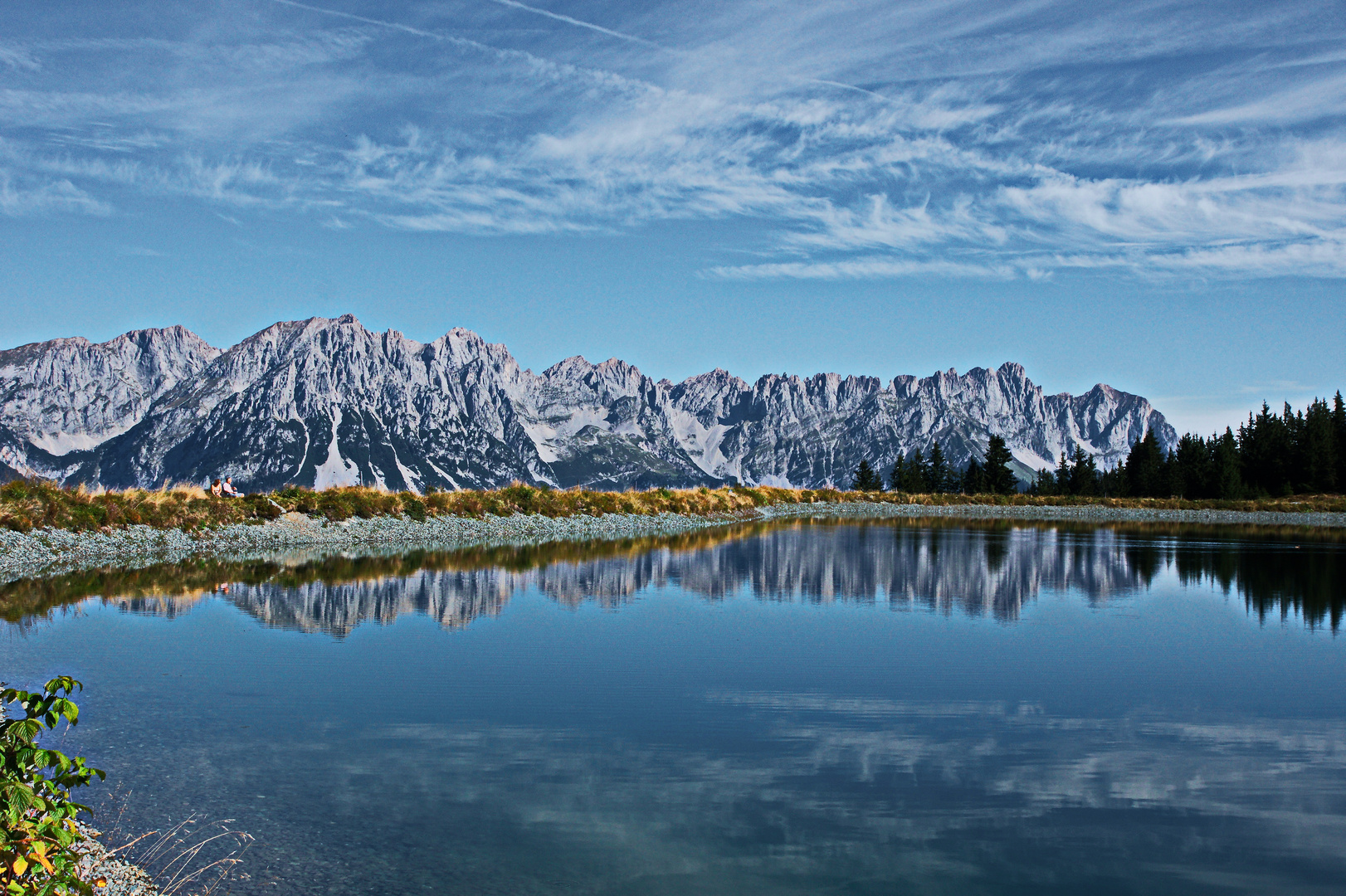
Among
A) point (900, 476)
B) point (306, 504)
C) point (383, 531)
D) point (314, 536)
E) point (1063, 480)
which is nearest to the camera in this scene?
point (314, 536)

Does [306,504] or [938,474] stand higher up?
[938,474]

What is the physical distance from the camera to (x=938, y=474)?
168000 millimetres

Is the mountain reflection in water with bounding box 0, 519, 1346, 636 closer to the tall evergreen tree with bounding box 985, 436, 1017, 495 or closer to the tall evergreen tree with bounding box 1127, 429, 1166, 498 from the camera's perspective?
the tall evergreen tree with bounding box 1127, 429, 1166, 498

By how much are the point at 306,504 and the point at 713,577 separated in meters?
25.1

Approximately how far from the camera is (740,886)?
850 centimetres

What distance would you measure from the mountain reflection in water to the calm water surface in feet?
1.17

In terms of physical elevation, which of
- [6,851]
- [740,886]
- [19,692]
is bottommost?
[740,886]

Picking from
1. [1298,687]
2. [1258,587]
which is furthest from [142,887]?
[1258,587]

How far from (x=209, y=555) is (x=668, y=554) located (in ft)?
59.7

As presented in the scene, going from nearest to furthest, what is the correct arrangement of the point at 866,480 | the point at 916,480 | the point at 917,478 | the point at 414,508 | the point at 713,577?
the point at 713,577, the point at 414,508, the point at 916,480, the point at 917,478, the point at 866,480

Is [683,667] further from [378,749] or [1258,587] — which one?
[1258,587]

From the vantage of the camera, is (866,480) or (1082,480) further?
(866,480)

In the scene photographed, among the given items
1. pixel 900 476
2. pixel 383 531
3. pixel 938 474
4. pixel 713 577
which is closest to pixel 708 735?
pixel 713 577

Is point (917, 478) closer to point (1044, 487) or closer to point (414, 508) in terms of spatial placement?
point (1044, 487)
